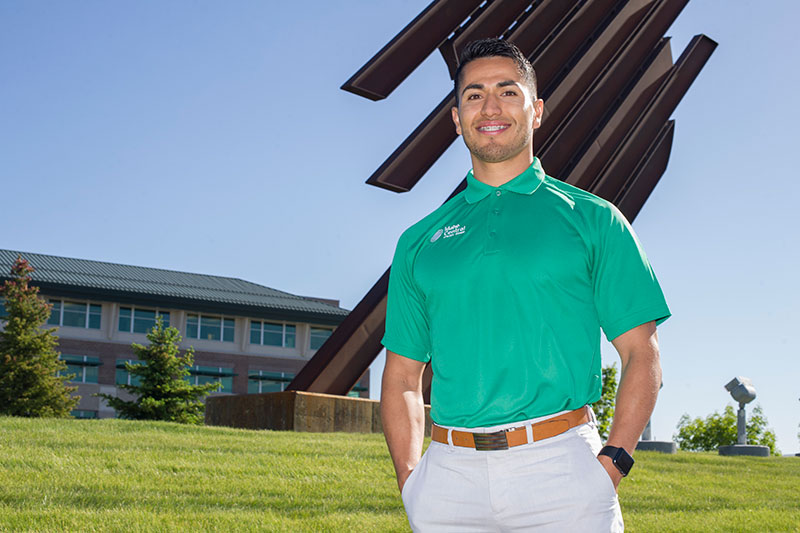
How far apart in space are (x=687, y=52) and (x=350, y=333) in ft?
44.4

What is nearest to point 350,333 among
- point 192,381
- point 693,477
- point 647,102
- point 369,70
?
point 369,70

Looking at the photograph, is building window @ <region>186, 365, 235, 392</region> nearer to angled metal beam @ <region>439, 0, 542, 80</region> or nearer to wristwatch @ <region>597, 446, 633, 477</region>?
angled metal beam @ <region>439, 0, 542, 80</region>

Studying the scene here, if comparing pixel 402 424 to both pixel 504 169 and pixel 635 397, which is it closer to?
pixel 635 397

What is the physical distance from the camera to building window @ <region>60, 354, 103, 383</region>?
4144 cm

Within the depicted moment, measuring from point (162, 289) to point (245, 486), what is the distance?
38.8 metres

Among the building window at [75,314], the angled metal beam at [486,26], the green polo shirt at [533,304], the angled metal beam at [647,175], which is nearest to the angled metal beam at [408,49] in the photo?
the angled metal beam at [486,26]

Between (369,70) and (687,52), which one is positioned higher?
(687,52)

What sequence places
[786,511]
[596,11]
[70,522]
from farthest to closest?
[596,11], [786,511], [70,522]

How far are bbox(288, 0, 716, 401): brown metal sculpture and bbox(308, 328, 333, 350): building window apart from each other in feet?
92.5

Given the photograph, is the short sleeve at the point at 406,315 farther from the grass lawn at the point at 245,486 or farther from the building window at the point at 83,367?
the building window at the point at 83,367

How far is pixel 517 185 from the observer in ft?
9.11

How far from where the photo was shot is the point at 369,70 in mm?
13352

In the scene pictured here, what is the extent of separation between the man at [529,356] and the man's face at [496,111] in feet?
0.04

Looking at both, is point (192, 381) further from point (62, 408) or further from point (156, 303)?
point (62, 408)
